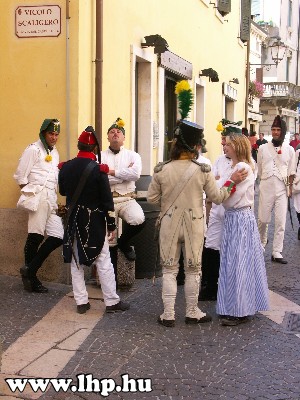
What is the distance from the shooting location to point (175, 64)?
1247cm

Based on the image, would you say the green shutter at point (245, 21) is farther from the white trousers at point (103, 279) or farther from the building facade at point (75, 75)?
the white trousers at point (103, 279)

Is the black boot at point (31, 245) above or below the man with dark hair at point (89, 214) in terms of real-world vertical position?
below

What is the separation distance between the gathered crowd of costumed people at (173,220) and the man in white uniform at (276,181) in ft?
7.91

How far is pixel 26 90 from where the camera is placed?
8.17 metres

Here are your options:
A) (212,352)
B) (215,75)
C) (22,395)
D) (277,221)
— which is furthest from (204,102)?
(22,395)

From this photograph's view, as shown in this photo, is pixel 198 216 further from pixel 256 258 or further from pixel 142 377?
pixel 142 377

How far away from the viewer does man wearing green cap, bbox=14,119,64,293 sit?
24.8 ft

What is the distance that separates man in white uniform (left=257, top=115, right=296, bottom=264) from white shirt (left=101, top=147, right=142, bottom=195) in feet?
8.94

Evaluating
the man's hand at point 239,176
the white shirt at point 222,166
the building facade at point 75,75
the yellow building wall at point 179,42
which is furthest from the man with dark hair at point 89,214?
the yellow building wall at point 179,42

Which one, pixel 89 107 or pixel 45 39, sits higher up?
pixel 45 39

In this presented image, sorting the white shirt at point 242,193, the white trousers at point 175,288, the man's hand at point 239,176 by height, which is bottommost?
the white trousers at point 175,288

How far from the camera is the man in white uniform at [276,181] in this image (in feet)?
32.2

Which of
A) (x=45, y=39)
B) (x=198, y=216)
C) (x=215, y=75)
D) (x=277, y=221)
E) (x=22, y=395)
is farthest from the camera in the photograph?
(x=215, y=75)

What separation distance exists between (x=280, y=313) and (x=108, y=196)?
2009 millimetres
